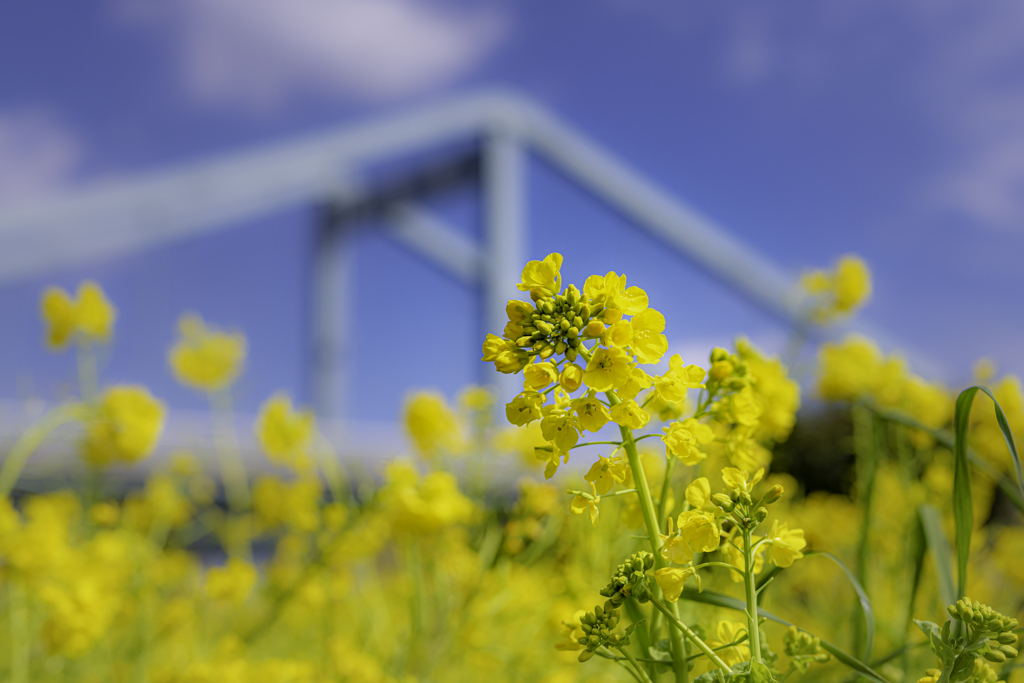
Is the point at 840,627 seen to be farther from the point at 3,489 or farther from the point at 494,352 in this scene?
the point at 3,489

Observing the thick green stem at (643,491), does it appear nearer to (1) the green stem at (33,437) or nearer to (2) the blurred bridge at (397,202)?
(1) the green stem at (33,437)

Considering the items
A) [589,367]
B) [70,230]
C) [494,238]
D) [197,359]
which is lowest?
[589,367]

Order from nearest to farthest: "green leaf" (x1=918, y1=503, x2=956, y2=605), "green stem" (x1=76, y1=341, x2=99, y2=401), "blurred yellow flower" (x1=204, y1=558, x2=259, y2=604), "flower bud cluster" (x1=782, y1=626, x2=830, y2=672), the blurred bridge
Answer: "flower bud cluster" (x1=782, y1=626, x2=830, y2=672), "green leaf" (x1=918, y1=503, x2=956, y2=605), "green stem" (x1=76, y1=341, x2=99, y2=401), "blurred yellow flower" (x1=204, y1=558, x2=259, y2=604), the blurred bridge

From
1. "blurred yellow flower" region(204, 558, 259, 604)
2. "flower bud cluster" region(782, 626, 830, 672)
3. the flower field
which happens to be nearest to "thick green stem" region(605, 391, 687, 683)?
the flower field

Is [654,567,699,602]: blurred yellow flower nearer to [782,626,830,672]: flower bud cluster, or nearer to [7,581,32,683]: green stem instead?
[782,626,830,672]: flower bud cluster

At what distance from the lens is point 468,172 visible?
1159cm

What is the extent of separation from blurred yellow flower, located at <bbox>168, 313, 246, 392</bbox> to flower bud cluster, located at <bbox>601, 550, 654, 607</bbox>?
129cm

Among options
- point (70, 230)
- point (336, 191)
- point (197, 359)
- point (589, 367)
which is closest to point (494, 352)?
point (589, 367)

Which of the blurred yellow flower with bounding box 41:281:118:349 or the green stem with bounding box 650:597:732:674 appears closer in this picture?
the green stem with bounding box 650:597:732:674

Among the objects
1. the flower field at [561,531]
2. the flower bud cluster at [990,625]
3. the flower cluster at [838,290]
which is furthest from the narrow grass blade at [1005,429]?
the flower cluster at [838,290]

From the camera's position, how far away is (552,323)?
0.37m

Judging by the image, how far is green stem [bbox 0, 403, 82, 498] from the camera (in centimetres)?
92

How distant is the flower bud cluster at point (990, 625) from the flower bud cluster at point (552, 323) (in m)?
0.21

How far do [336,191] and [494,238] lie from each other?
3.26m
